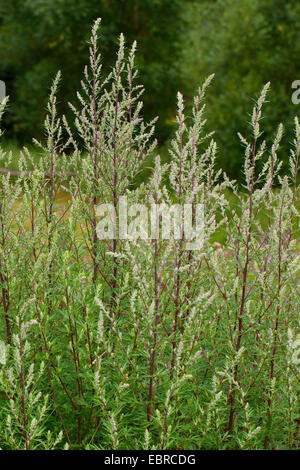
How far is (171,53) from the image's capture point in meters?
17.1

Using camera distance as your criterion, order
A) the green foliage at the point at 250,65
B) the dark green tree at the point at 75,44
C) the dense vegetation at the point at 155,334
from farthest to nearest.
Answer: the dark green tree at the point at 75,44
the green foliage at the point at 250,65
the dense vegetation at the point at 155,334

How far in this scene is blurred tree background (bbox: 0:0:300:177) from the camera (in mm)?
11711

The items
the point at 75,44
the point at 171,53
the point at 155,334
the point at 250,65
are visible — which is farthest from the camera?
the point at 171,53

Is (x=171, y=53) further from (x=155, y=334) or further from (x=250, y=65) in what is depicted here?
(x=155, y=334)

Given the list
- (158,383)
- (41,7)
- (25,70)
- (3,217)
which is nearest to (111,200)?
(3,217)

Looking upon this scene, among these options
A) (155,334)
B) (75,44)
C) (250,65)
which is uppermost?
(75,44)

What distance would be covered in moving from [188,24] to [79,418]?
1575cm

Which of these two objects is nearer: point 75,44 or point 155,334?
point 155,334

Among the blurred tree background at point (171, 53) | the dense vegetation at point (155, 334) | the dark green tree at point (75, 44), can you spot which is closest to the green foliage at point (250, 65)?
the blurred tree background at point (171, 53)

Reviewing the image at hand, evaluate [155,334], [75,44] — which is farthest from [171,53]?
[155,334]

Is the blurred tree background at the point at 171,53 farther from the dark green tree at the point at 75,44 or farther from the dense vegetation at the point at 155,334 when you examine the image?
the dense vegetation at the point at 155,334

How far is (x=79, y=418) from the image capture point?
9.42ft

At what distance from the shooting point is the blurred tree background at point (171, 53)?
11.7 m

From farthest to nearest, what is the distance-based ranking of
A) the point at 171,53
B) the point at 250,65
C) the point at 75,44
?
the point at 171,53, the point at 75,44, the point at 250,65
